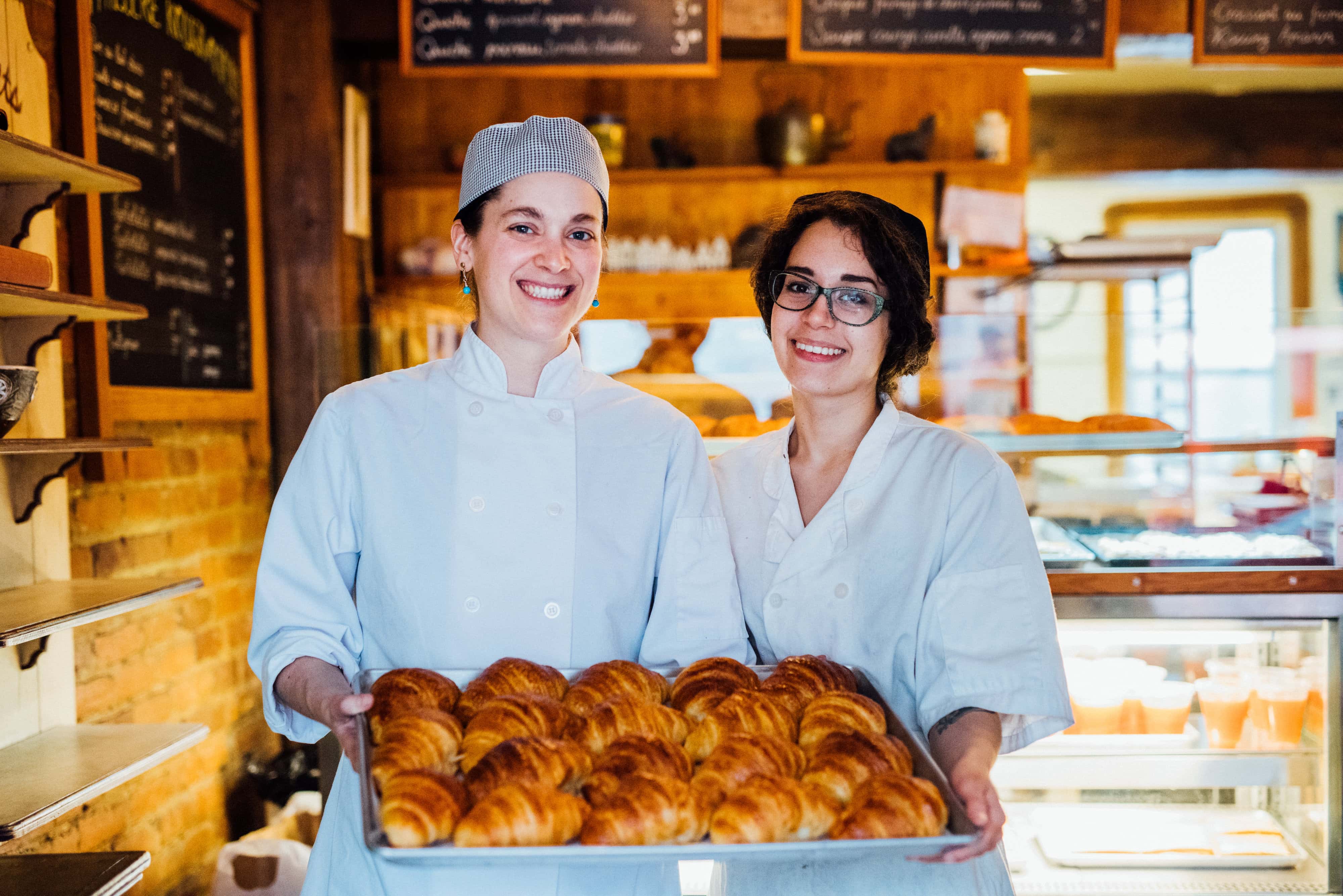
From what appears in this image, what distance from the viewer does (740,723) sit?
4.35ft

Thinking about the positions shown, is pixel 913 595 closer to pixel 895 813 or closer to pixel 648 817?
pixel 895 813

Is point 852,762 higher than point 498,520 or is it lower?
lower

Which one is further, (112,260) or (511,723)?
(112,260)

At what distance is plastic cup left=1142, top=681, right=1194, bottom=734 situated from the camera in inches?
103

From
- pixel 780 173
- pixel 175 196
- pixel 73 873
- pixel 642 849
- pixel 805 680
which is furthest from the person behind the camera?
pixel 780 173

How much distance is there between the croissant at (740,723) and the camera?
132 centimetres

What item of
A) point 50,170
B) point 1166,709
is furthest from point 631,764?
point 1166,709

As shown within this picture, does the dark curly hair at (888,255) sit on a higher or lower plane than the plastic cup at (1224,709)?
higher

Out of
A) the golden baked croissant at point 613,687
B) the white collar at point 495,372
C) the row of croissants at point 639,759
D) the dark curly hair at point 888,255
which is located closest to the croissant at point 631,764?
the row of croissants at point 639,759

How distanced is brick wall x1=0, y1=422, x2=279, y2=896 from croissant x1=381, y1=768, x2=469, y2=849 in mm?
1461

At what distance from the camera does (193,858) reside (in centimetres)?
288

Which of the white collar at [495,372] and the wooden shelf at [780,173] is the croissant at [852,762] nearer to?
the white collar at [495,372]

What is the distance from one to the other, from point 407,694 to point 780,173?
316cm

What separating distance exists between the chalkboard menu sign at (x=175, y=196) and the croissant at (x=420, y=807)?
1.82 metres
